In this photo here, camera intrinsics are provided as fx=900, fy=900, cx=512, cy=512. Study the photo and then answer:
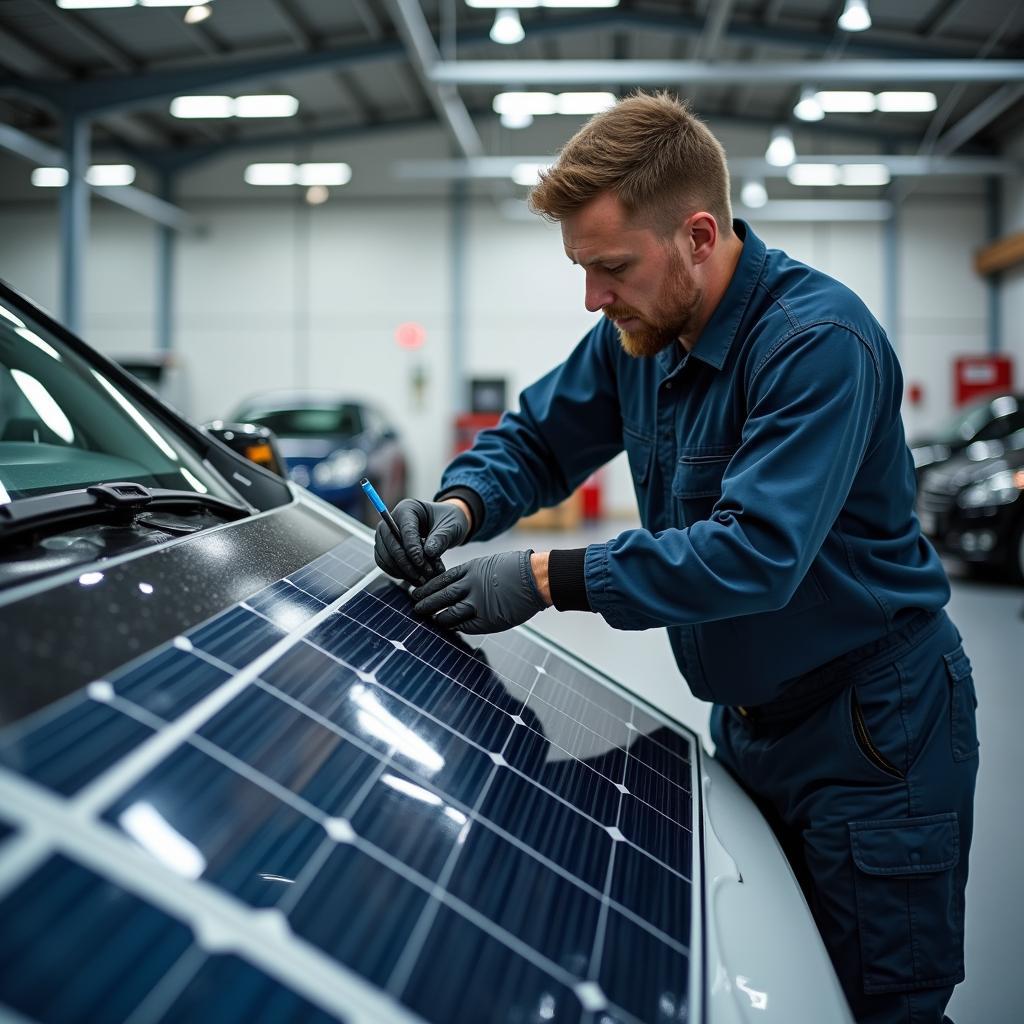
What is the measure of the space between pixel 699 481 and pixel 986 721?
2.98 meters

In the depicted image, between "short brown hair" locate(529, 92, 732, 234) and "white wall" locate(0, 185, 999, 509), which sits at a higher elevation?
"white wall" locate(0, 185, 999, 509)

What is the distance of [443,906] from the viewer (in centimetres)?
73

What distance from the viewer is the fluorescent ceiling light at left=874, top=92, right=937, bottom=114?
1037 cm

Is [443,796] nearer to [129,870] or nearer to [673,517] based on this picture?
[129,870]

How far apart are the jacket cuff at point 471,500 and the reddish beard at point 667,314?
43 cm

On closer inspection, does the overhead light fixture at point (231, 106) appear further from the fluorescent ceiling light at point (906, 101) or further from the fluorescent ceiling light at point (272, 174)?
the fluorescent ceiling light at point (906, 101)

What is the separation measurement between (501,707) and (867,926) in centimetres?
68

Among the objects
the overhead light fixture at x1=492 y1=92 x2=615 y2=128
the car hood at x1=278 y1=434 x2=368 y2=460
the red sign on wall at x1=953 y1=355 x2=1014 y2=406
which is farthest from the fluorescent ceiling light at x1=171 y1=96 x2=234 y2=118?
the red sign on wall at x1=953 y1=355 x2=1014 y2=406

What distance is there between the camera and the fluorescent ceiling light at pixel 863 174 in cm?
1191

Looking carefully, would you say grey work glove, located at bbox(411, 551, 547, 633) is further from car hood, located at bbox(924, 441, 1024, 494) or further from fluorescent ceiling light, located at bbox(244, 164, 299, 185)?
fluorescent ceiling light, located at bbox(244, 164, 299, 185)

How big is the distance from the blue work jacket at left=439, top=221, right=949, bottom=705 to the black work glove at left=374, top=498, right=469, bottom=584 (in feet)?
0.58

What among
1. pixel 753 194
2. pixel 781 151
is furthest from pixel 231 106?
pixel 753 194

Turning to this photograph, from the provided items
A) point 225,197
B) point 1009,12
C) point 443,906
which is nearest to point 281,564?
point 443,906

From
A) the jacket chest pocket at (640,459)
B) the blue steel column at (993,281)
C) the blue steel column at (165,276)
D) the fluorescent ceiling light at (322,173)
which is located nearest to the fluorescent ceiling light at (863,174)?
the blue steel column at (993,281)
